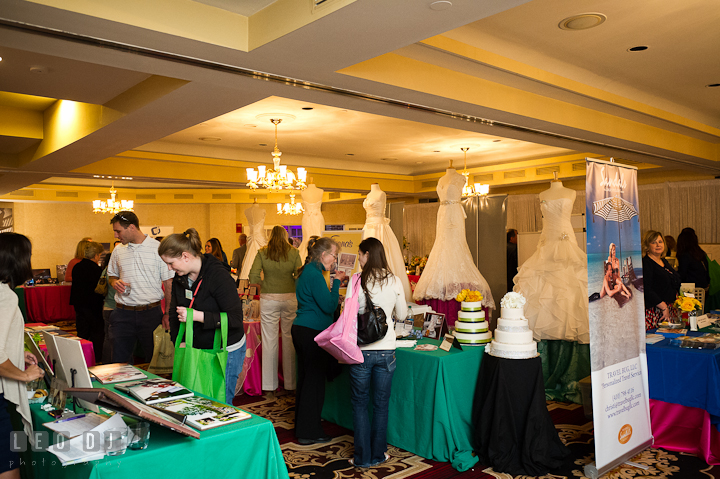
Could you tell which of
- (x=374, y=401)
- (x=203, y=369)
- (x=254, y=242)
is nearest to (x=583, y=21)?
(x=374, y=401)

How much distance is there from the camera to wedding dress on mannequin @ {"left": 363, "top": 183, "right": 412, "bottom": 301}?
18.9 ft

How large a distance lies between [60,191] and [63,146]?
8844mm

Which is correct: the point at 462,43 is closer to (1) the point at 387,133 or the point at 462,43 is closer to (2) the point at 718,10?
(2) the point at 718,10

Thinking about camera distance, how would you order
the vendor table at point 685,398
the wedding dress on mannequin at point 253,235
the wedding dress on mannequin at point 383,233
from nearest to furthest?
the vendor table at point 685,398 < the wedding dress on mannequin at point 383,233 < the wedding dress on mannequin at point 253,235

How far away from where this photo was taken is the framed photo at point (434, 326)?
13.2 feet

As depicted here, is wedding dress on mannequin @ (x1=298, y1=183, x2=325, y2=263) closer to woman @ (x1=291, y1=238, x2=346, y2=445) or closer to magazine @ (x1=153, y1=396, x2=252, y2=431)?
woman @ (x1=291, y1=238, x2=346, y2=445)

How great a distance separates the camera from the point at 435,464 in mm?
3463

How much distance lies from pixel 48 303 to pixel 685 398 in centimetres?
1118

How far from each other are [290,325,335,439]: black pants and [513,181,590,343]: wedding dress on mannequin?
217 centimetres

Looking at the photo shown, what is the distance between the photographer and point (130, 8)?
2881 mm

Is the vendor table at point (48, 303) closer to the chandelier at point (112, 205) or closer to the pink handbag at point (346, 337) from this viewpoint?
the chandelier at point (112, 205)

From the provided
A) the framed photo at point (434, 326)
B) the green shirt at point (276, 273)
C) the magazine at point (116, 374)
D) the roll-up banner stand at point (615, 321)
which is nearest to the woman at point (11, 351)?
the magazine at point (116, 374)

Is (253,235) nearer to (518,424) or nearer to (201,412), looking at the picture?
(518,424)

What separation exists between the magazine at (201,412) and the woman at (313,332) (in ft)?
5.20
